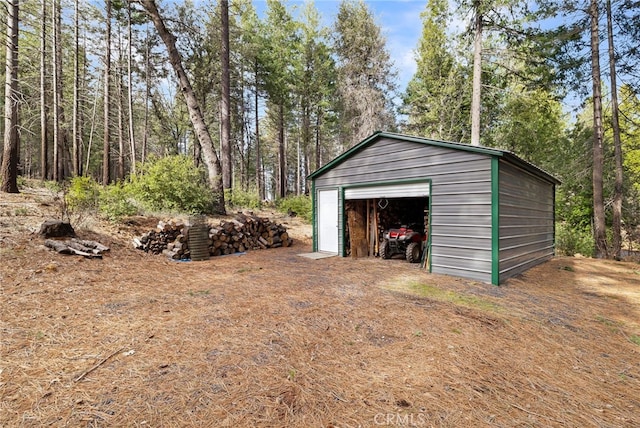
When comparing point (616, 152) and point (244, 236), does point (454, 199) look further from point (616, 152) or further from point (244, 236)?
point (616, 152)

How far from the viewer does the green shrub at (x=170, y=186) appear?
8.80m

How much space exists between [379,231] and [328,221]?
5.36 feet

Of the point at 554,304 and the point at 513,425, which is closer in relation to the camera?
the point at 513,425

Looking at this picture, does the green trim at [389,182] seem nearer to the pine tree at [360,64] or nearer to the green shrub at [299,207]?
the green shrub at [299,207]

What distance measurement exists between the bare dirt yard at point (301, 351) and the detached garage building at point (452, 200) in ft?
2.82

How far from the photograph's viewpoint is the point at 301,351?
268cm

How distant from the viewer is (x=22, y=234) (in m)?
5.51

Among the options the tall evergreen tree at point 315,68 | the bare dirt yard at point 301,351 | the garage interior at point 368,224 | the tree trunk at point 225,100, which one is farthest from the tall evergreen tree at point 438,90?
the bare dirt yard at point 301,351

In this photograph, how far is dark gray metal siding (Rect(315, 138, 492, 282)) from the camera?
5.44m

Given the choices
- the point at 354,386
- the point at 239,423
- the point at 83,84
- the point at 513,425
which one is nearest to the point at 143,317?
the point at 239,423

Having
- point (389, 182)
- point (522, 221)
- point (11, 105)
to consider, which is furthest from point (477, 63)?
point (11, 105)

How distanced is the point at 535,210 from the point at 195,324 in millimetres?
8420

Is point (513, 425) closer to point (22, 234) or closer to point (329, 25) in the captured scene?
point (22, 234)

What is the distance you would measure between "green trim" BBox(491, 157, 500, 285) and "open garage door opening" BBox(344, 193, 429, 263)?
7.75 ft
